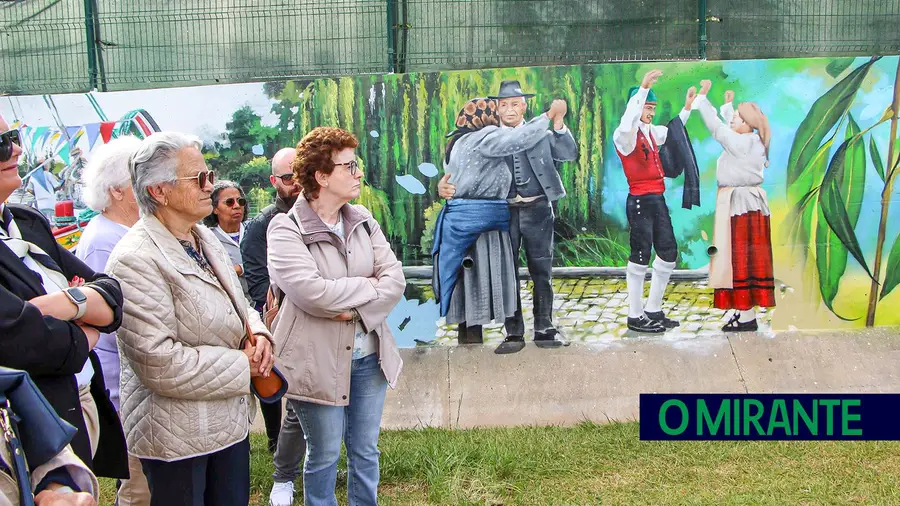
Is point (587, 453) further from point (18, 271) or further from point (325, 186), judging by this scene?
point (18, 271)

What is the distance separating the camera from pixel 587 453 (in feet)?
17.5

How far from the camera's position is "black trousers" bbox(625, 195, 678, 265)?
22.4 ft

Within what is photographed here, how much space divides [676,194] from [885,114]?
180 cm

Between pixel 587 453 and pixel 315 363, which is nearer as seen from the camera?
pixel 315 363

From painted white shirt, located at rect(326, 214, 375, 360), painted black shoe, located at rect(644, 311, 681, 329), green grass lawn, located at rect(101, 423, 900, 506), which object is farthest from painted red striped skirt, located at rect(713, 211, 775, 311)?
painted white shirt, located at rect(326, 214, 375, 360)

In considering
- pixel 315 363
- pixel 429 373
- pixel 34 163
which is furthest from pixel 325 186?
pixel 34 163

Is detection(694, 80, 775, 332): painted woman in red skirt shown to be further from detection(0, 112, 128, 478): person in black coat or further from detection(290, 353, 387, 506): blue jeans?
detection(0, 112, 128, 478): person in black coat

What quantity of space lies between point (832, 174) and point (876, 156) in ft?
1.26

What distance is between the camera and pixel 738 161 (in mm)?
6820

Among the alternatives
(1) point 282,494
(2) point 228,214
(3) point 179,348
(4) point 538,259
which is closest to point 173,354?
(3) point 179,348

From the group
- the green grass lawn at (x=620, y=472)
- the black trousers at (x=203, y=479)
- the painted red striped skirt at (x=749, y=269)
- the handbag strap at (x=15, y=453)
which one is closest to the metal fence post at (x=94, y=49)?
the green grass lawn at (x=620, y=472)

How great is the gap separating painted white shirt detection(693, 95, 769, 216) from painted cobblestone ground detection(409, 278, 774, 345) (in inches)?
29.3

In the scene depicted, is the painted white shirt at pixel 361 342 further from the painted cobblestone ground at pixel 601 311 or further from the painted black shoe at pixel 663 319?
the painted black shoe at pixel 663 319

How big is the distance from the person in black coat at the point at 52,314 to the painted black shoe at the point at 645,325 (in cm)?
461
